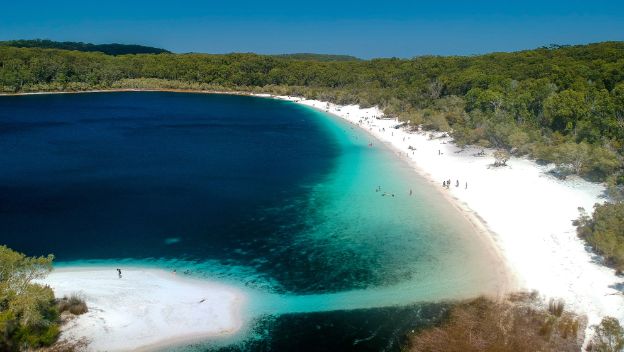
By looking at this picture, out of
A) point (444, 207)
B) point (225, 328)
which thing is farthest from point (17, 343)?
point (444, 207)

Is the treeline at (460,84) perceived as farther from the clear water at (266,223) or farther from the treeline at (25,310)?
the treeline at (25,310)

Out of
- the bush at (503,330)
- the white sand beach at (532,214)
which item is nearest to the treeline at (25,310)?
the bush at (503,330)

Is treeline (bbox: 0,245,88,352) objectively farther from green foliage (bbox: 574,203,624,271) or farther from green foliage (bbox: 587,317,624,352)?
green foliage (bbox: 574,203,624,271)

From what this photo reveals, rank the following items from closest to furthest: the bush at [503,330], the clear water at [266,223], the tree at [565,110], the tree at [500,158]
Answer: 1. the bush at [503,330]
2. the clear water at [266,223]
3. the tree at [500,158]
4. the tree at [565,110]

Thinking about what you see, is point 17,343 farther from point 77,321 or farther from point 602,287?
point 602,287

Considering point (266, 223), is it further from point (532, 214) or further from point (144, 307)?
point (532, 214)
